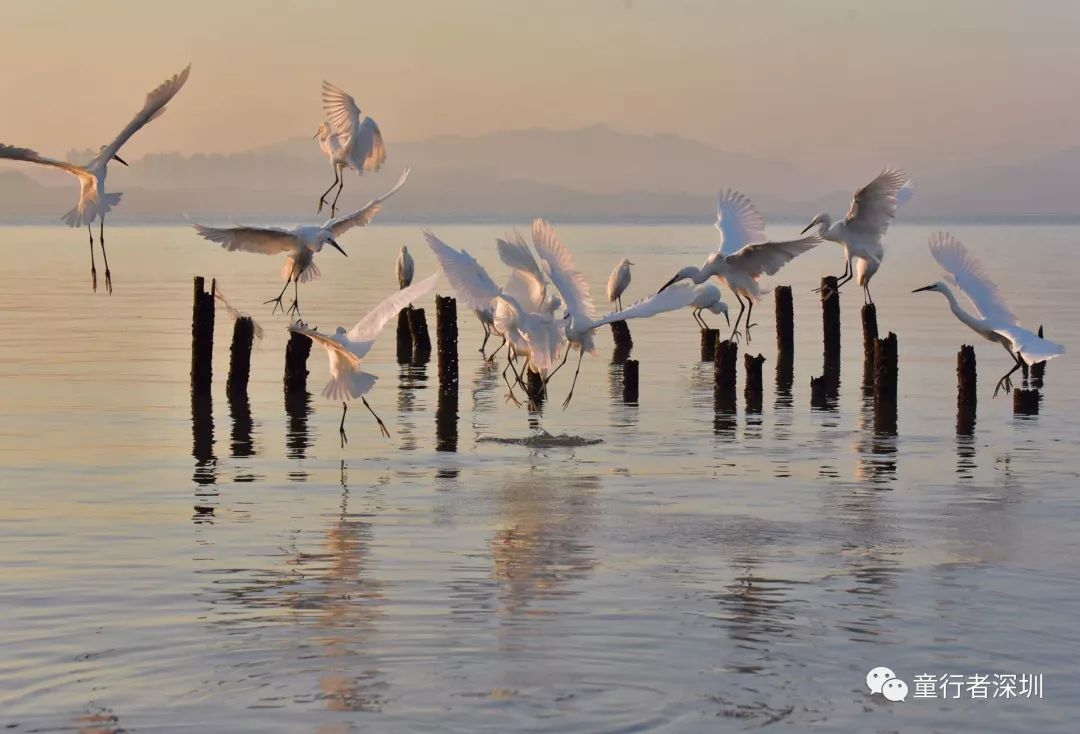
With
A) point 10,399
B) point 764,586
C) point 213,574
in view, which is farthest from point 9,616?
point 10,399

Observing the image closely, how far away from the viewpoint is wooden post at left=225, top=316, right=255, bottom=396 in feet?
72.6

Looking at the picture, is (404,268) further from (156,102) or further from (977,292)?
(156,102)

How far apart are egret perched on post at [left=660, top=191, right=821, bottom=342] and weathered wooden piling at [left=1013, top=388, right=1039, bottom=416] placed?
319 cm

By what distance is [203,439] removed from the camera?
1855 cm

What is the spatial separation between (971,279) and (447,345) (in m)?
7.22

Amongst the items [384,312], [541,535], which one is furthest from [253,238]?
[541,535]

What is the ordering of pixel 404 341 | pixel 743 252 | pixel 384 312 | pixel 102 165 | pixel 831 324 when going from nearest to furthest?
pixel 384 312, pixel 102 165, pixel 743 252, pixel 831 324, pixel 404 341

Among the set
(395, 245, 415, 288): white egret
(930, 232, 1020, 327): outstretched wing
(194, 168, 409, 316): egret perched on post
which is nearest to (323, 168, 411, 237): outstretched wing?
(194, 168, 409, 316): egret perched on post

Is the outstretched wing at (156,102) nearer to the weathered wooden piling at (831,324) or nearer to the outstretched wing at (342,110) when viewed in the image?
the outstretched wing at (342,110)

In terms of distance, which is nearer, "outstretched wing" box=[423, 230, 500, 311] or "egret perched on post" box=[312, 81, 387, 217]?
"outstretched wing" box=[423, 230, 500, 311]

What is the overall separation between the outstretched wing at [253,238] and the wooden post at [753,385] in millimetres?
6100

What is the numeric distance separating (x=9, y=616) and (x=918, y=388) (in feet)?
52.3

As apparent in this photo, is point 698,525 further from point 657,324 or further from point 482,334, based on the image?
point 657,324

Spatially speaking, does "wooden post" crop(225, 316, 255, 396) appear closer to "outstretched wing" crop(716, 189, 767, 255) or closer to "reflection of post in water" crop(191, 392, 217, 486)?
"reflection of post in water" crop(191, 392, 217, 486)
